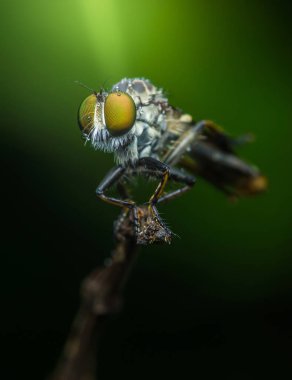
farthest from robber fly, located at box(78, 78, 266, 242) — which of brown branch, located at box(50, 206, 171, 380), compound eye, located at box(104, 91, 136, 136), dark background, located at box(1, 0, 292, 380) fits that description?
dark background, located at box(1, 0, 292, 380)

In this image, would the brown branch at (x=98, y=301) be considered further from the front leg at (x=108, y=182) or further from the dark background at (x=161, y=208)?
the dark background at (x=161, y=208)

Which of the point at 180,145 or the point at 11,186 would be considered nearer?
the point at 180,145

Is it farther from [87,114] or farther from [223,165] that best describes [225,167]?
[87,114]

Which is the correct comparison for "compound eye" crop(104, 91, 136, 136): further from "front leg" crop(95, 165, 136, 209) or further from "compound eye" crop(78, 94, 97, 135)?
"front leg" crop(95, 165, 136, 209)

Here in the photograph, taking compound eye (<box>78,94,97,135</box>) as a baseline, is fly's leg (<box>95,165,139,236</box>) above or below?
below

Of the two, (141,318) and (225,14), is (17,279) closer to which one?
(141,318)

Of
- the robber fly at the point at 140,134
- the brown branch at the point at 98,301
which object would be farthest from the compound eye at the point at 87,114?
the brown branch at the point at 98,301

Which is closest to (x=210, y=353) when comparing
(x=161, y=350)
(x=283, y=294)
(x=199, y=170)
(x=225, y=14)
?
(x=161, y=350)
